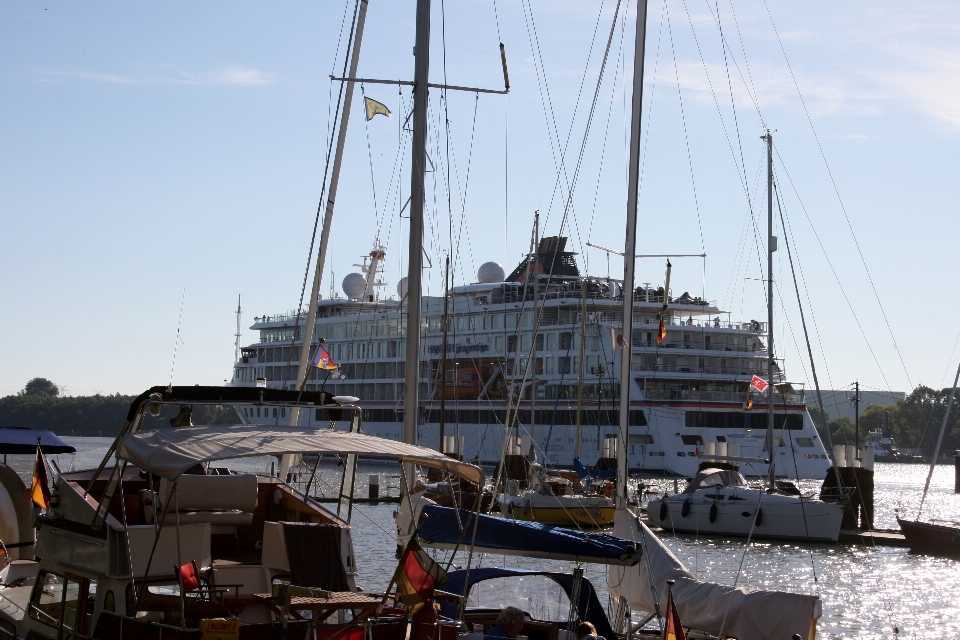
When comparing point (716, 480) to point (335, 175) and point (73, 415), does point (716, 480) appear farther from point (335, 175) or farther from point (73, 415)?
point (73, 415)

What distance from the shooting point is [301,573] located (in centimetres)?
897

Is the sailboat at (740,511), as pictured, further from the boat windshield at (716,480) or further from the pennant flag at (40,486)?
the pennant flag at (40,486)

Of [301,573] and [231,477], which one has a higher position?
[231,477]

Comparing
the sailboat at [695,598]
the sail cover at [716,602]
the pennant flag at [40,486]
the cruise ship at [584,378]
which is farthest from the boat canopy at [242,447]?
the cruise ship at [584,378]

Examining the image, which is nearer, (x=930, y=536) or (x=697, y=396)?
(x=930, y=536)

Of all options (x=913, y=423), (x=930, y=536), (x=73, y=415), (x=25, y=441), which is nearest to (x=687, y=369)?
(x=930, y=536)

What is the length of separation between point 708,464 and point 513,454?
7349 mm

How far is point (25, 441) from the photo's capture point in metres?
14.0

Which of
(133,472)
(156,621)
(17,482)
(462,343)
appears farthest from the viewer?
(462,343)

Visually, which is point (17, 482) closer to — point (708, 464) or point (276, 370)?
point (708, 464)

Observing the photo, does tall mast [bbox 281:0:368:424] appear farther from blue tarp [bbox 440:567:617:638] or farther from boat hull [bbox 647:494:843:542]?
boat hull [bbox 647:494:843:542]

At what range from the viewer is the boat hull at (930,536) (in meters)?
28.5

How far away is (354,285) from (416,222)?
6097cm

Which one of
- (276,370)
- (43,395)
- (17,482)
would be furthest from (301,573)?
(43,395)
